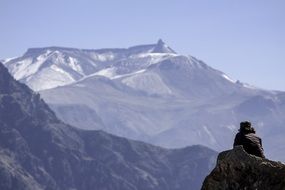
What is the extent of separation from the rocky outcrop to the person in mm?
1623

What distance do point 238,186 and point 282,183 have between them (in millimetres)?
2000

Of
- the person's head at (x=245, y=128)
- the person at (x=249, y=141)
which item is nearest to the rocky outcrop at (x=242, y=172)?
the person at (x=249, y=141)

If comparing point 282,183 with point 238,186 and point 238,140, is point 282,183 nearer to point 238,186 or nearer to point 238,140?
point 238,186

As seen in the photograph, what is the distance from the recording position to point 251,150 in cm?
2916

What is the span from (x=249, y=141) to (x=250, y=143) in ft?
0.35

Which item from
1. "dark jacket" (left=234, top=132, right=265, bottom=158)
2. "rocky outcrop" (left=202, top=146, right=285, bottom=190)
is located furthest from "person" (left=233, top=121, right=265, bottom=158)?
"rocky outcrop" (left=202, top=146, right=285, bottom=190)

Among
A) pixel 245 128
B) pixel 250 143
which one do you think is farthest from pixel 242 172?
pixel 245 128

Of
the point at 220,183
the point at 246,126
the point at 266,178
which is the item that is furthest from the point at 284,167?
the point at 246,126

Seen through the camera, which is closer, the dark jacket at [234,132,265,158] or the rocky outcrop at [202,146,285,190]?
the rocky outcrop at [202,146,285,190]

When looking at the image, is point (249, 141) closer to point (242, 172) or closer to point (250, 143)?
point (250, 143)

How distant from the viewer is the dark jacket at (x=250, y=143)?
2905cm

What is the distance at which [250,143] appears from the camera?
29.4 metres

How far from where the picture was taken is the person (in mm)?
29078

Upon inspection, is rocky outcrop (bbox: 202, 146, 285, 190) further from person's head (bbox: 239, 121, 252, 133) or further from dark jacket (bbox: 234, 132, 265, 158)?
person's head (bbox: 239, 121, 252, 133)
